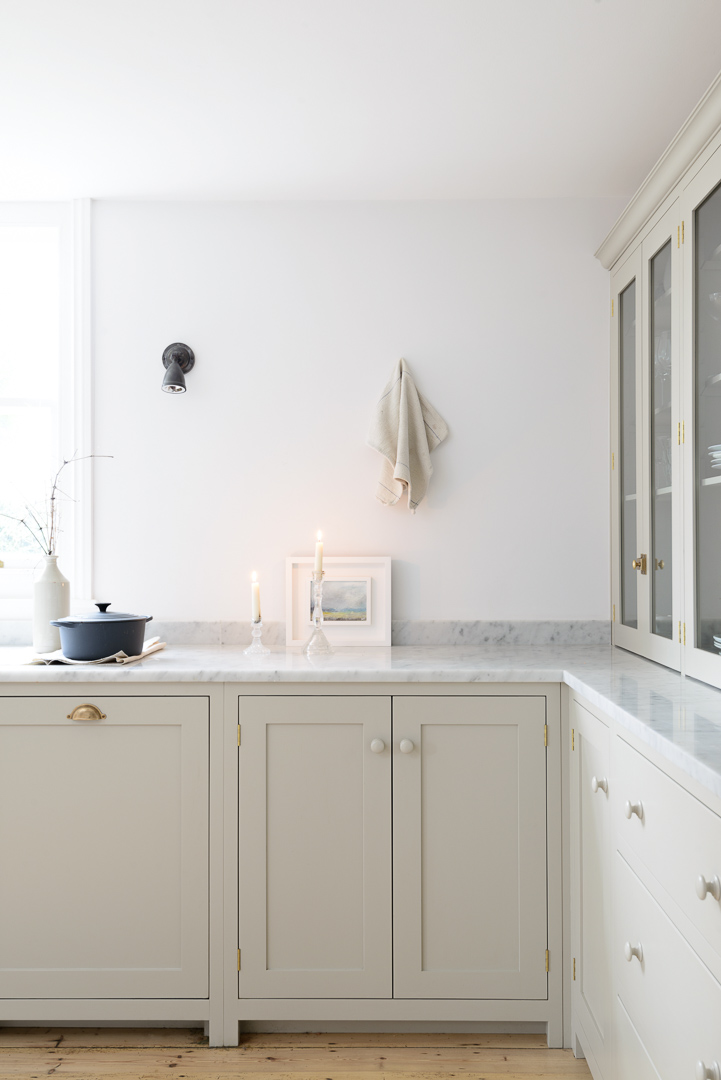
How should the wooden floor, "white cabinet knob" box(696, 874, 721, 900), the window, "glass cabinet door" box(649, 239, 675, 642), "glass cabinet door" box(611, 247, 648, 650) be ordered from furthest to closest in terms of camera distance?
1. the window
2. "glass cabinet door" box(611, 247, 648, 650)
3. "glass cabinet door" box(649, 239, 675, 642)
4. the wooden floor
5. "white cabinet knob" box(696, 874, 721, 900)

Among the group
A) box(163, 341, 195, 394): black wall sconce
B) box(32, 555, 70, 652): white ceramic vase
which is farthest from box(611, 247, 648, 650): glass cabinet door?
box(32, 555, 70, 652): white ceramic vase

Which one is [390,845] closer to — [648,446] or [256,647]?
[256,647]

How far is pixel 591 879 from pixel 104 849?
118 cm

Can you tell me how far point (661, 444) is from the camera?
190cm

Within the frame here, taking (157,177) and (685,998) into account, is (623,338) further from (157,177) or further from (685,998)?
(685,998)

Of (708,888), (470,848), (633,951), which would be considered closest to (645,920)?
(633,951)

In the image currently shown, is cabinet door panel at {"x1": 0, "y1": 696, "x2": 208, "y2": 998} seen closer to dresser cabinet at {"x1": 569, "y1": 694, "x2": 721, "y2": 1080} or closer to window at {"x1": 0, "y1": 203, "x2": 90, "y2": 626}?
window at {"x1": 0, "y1": 203, "x2": 90, "y2": 626}

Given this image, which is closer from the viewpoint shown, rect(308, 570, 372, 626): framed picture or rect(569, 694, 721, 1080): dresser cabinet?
rect(569, 694, 721, 1080): dresser cabinet

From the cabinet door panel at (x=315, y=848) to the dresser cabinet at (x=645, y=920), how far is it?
0.47m

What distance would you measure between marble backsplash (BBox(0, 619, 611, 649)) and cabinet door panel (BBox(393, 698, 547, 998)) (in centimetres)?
56

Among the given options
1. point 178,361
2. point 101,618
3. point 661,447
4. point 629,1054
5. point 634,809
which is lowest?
point 629,1054

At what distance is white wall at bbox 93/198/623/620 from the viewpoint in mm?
2375

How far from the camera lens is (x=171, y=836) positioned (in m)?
1.82

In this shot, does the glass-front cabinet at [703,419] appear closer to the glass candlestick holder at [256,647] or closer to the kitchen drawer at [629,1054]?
the kitchen drawer at [629,1054]
